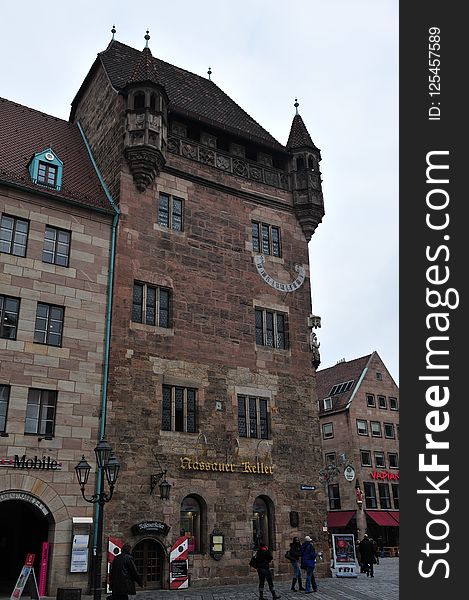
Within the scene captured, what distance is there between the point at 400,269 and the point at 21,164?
16.6 meters

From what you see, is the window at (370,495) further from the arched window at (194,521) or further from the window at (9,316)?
the window at (9,316)

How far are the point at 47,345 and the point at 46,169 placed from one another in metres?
7.08

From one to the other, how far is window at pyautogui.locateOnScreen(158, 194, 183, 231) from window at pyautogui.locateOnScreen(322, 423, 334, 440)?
29.8m

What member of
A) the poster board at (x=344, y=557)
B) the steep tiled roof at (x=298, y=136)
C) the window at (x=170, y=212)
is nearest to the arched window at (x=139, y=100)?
the window at (x=170, y=212)

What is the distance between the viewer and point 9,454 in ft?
61.6

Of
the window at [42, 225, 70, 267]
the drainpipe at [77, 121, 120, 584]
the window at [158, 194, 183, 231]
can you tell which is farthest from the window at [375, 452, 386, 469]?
the window at [42, 225, 70, 267]

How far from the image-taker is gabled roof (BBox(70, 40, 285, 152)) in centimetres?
2823

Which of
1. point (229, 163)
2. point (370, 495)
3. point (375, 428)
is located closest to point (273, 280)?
point (229, 163)

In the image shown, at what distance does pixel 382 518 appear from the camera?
150ft

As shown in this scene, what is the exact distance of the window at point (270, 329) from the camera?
86.6 ft

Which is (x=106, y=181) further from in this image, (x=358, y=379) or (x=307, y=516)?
(x=358, y=379)

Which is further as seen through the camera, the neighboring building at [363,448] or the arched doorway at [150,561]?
the neighboring building at [363,448]

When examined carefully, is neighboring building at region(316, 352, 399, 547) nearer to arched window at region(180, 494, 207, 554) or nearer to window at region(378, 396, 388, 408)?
window at region(378, 396, 388, 408)

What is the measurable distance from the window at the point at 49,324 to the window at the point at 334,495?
32845mm
